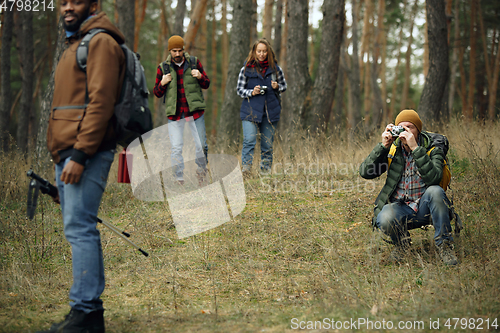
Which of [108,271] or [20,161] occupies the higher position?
[20,161]

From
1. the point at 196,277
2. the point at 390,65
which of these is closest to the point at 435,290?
the point at 196,277

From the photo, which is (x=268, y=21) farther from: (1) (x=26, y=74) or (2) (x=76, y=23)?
(2) (x=76, y=23)

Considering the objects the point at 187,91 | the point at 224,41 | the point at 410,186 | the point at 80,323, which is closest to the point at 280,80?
the point at 187,91

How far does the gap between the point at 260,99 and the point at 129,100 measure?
13.2 ft

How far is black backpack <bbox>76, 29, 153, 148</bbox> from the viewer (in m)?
2.65

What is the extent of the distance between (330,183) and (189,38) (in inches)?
232

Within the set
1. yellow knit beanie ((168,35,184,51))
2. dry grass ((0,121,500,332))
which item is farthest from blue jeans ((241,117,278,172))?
yellow knit beanie ((168,35,184,51))

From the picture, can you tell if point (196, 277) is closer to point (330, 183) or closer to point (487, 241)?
point (487, 241)

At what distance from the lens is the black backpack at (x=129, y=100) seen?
2648 millimetres

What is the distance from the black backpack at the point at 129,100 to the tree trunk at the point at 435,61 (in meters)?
8.28

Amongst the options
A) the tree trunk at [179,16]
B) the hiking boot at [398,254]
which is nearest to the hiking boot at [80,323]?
the hiking boot at [398,254]

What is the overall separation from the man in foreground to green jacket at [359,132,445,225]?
230cm

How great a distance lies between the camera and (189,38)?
34.2 feet

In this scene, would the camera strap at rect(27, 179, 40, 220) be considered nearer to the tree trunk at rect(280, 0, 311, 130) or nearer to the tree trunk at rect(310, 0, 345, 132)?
the tree trunk at rect(280, 0, 311, 130)
